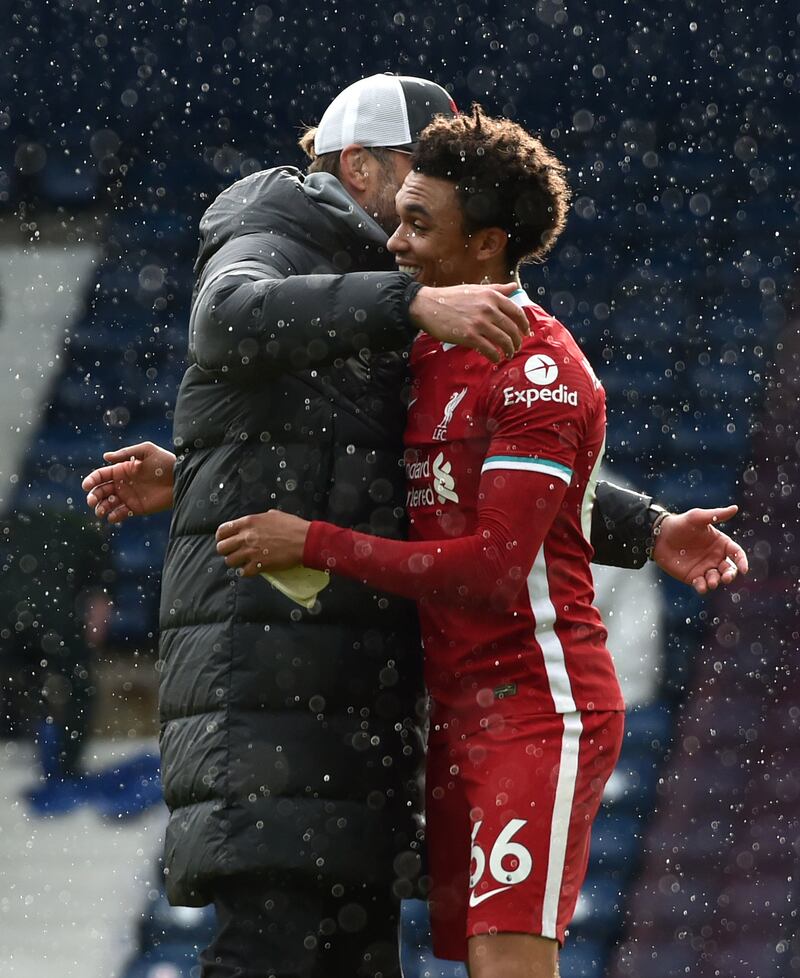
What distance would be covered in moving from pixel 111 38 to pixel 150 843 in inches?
107

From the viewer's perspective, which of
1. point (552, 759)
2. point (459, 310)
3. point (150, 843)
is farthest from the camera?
point (150, 843)

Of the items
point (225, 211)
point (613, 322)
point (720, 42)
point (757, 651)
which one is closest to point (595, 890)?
point (757, 651)

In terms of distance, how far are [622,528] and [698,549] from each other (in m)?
0.13

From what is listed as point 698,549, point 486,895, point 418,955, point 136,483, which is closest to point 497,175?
point 698,549

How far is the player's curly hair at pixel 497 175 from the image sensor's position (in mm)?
2496

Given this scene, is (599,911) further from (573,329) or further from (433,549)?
(433,549)

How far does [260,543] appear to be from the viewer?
2201 millimetres

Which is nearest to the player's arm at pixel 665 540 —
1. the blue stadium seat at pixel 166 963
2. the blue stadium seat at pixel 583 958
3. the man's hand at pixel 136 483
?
the man's hand at pixel 136 483

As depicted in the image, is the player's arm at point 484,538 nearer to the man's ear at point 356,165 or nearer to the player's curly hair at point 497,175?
the player's curly hair at point 497,175

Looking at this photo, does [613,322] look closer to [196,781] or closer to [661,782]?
[661,782]

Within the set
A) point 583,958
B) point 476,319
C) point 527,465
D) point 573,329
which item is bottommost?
point 583,958

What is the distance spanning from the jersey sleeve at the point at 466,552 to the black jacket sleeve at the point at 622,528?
17.0 inches

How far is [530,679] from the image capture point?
2320 mm

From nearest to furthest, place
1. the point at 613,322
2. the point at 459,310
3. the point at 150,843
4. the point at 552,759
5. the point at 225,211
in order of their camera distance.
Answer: the point at 459,310
the point at 552,759
the point at 225,211
the point at 150,843
the point at 613,322
